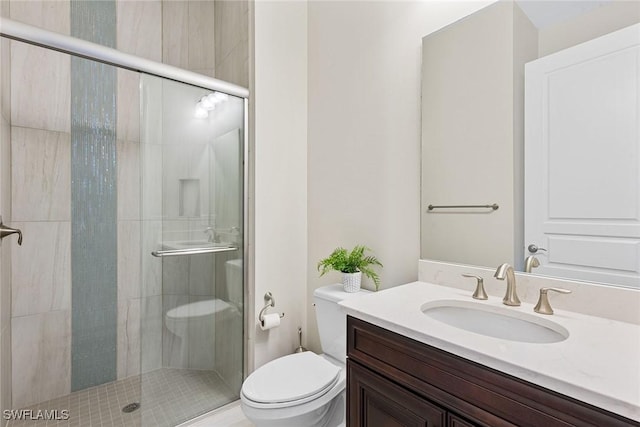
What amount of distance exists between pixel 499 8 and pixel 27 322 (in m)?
2.81

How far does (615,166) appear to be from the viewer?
3.08ft

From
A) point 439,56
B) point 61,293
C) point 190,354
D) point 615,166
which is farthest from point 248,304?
point 615,166

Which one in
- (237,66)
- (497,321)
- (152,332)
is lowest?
(152,332)

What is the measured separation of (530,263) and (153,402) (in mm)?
1836

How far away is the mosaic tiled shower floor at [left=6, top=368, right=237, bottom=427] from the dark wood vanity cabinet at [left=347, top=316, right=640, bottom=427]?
104 cm

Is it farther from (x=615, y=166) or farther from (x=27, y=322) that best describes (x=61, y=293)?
(x=615, y=166)

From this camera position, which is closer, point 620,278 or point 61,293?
point 620,278

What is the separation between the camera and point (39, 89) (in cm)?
188

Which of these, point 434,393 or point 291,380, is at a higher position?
point 434,393

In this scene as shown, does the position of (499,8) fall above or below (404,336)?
above

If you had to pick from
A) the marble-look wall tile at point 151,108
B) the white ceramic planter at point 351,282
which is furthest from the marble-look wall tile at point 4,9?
the white ceramic planter at point 351,282

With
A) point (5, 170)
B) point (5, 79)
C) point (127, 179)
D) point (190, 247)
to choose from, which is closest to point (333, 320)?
point (190, 247)

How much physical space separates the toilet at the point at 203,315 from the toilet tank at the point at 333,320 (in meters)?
0.52

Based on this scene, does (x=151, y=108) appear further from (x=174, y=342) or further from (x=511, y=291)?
(x=511, y=291)
